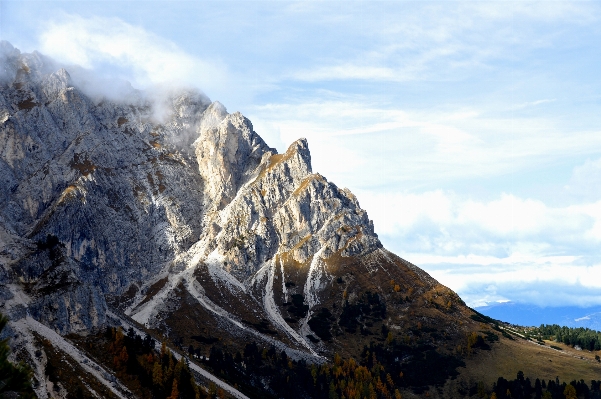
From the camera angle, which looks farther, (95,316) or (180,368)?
(95,316)

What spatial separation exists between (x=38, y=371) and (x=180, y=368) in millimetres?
43235

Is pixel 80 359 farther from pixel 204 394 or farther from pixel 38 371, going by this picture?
pixel 204 394

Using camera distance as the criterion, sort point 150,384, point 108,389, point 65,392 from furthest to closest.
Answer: point 150,384, point 108,389, point 65,392

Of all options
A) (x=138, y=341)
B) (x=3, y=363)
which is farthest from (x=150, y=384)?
(x=3, y=363)

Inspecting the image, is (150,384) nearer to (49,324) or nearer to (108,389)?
(108,389)

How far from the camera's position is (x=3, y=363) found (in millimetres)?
53406

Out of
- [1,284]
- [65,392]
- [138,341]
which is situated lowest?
[65,392]

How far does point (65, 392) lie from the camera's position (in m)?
155

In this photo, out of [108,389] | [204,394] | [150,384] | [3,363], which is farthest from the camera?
[204,394]

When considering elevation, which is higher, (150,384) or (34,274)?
(34,274)

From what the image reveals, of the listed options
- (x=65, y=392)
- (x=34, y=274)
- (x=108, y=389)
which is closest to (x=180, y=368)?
(x=108, y=389)

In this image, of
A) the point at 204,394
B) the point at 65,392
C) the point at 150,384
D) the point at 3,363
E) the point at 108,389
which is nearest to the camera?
the point at 3,363

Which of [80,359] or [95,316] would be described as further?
[95,316]

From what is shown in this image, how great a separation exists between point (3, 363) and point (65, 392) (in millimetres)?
113113
